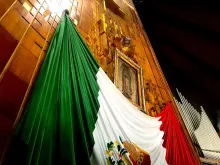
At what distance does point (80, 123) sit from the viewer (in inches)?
70.7

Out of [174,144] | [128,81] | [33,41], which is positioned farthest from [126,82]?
[33,41]

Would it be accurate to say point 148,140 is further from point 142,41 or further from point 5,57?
point 142,41

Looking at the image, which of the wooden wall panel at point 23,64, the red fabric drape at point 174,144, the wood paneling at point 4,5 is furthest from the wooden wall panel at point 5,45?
the red fabric drape at point 174,144

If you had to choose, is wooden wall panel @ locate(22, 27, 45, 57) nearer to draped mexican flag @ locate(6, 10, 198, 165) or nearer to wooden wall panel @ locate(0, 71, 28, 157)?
draped mexican flag @ locate(6, 10, 198, 165)

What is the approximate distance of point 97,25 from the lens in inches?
163

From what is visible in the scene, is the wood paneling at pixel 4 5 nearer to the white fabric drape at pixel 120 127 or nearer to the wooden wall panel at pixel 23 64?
the wooden wall panel at pixel 23 64

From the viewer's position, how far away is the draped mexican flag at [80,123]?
1523 mm

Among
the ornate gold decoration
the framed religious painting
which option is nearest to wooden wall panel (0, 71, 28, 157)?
the framed religious painting

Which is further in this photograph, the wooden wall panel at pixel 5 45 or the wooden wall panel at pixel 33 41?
the wooden wall panel at pixel 33 41

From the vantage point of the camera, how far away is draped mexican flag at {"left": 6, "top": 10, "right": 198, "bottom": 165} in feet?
5.00

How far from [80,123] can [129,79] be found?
2.19 m

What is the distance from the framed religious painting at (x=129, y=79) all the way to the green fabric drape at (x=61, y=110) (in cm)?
108

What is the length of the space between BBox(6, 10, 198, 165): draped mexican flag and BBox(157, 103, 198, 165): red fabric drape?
0.6 inches

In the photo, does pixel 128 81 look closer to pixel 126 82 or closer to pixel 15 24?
pixel 126 82
